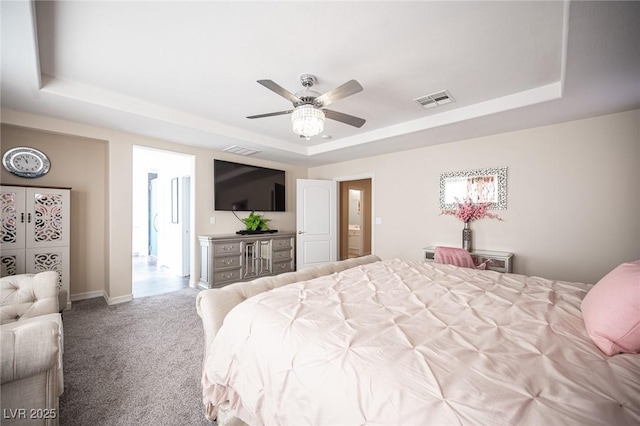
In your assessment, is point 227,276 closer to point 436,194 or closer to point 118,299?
point 118,299

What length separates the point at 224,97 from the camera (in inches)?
106

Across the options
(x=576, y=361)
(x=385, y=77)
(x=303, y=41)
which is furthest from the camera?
(x=385, y=77)

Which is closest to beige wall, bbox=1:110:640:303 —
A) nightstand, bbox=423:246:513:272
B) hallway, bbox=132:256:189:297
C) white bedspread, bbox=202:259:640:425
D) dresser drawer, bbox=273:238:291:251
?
nightstand, bbox=423:246:513:272

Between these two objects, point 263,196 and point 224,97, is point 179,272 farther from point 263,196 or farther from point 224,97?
point 224,97

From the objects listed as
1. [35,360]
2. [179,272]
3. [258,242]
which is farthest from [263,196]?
[35,360]

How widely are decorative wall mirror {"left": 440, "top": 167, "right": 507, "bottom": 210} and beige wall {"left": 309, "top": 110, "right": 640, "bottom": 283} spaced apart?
0.08 meters

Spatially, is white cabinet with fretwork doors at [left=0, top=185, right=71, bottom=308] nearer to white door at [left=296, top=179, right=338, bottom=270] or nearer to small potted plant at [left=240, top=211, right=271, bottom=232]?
small potted plant at [left=240, top=211, right=271, bottom=232]

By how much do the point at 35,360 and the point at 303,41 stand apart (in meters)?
2.32

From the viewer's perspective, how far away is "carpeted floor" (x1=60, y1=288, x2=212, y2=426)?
1560 millimetres

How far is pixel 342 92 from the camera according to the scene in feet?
6.31

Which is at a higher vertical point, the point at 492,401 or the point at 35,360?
the point at 492,401

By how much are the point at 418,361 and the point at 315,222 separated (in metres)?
4.26

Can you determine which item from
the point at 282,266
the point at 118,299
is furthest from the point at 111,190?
the point at 282,266

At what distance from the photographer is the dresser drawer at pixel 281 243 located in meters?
4.74
